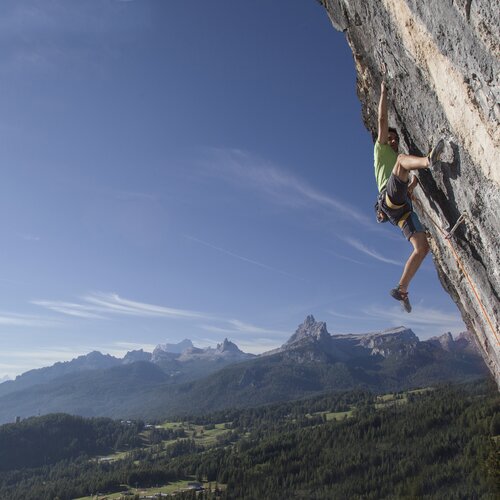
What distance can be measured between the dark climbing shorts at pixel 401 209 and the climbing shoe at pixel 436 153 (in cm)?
121

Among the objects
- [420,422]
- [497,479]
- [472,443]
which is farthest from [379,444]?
[497,479]

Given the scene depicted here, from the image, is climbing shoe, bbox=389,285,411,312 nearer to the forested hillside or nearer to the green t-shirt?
the green t-shirt

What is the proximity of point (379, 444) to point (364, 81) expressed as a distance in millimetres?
181952

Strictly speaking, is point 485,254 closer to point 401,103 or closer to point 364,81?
point 401,103

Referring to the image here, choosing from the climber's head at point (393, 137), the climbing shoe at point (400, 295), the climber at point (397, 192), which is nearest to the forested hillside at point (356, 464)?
the climbing shoe at point (400, 295)

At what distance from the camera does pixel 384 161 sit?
392 inches

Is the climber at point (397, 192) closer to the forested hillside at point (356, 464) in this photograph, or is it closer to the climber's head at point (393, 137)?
the climber's head at point (393, 137)

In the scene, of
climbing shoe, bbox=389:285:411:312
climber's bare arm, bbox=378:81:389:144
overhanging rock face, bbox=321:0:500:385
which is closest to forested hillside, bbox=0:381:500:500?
climbing shoe, bbox=389:285:411:312

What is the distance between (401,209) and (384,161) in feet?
3.74

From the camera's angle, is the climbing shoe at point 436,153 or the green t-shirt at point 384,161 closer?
the climbing shoe at point 436,153

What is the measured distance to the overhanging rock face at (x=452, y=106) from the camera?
20.4ft

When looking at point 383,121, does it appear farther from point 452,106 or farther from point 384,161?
point 452,106

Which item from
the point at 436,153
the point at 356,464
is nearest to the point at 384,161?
the point at 436,153

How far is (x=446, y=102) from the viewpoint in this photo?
736cm
